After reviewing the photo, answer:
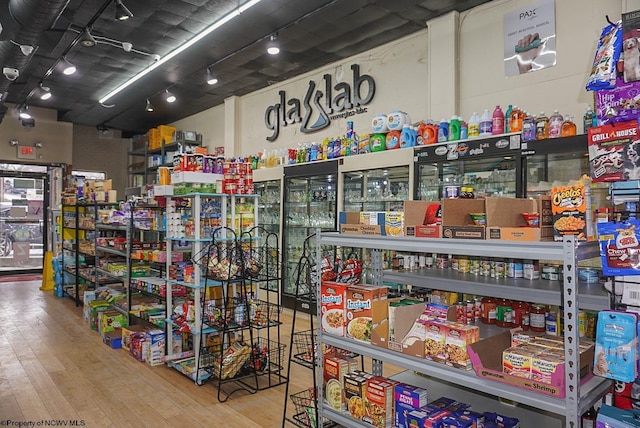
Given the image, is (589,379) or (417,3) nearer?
(589,379)

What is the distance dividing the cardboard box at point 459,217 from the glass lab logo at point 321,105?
4.44m

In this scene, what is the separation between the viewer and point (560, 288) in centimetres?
203

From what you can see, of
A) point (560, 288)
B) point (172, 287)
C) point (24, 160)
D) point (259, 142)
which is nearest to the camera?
point (560, 288)

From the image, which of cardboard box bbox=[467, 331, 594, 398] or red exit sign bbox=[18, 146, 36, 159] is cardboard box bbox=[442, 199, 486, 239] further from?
red exit sign bbox=[18, 146, 36, 159]

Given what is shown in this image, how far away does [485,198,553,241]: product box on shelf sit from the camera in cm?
179

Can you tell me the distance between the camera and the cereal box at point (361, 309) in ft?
7.71

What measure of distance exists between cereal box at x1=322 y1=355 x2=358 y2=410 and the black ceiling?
12.8ft

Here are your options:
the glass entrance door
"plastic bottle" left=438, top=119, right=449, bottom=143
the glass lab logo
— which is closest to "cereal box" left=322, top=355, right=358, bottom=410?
"plastic bottle" left=438, top=119, right=449, bottom=143

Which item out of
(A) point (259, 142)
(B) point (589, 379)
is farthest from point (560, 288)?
(A) point (259, 142)

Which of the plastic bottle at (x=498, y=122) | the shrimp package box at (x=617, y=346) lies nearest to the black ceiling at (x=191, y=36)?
the plastic bottle at (x=498, y=122)

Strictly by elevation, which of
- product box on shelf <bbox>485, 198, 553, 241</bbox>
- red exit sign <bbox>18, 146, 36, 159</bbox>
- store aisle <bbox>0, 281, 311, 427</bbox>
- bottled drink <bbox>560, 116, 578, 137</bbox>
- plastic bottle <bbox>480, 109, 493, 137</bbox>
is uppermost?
red exit sign <bbox>18, 146, 36, 159</bbox>

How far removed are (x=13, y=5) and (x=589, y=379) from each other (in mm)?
5406

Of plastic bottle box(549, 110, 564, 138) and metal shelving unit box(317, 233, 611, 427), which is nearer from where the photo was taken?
metal shelving unit box(317, 233, 611, 427)

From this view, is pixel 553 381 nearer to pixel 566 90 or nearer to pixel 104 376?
pixel 566 90
